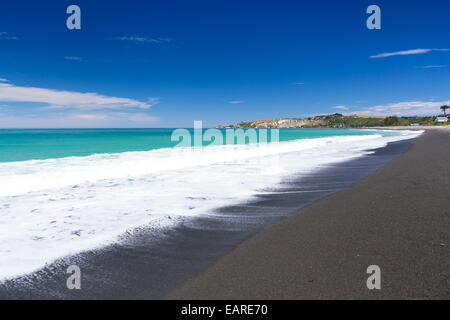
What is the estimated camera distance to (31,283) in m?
3.17

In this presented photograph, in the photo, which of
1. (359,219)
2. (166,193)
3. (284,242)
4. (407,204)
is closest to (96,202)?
(166,193)

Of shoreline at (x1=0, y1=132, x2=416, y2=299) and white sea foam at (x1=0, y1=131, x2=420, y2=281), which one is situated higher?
white sea foam at (x1=0, y1=131, x2=420, y2=281)

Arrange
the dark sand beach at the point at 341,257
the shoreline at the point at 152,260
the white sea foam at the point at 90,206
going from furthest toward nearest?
1. the white sea foam at the point at 90,206
2. the shoreline at the point at 152,260
3. the dark sand beach at the point at 341,257

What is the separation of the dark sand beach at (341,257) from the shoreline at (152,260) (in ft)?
0.87

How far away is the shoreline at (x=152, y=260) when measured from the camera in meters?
2.99

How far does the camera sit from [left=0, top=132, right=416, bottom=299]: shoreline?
2990 mm

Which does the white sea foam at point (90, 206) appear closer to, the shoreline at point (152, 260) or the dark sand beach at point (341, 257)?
the shoreline at point (152, 260)

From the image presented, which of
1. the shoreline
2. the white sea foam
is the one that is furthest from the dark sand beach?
the white sea foam

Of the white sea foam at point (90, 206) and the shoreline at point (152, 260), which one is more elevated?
the white sea foam at point (90, 206)

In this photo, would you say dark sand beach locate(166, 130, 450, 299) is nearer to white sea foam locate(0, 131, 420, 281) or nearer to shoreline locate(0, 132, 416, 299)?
shoreline locate(0, 132, 416, 299)

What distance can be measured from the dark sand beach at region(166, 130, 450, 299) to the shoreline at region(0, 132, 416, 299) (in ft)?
0.87

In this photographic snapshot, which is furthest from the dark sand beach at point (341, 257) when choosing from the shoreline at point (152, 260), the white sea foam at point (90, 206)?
the white sea foam at point (90, 206)

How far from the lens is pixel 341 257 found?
3.54m
